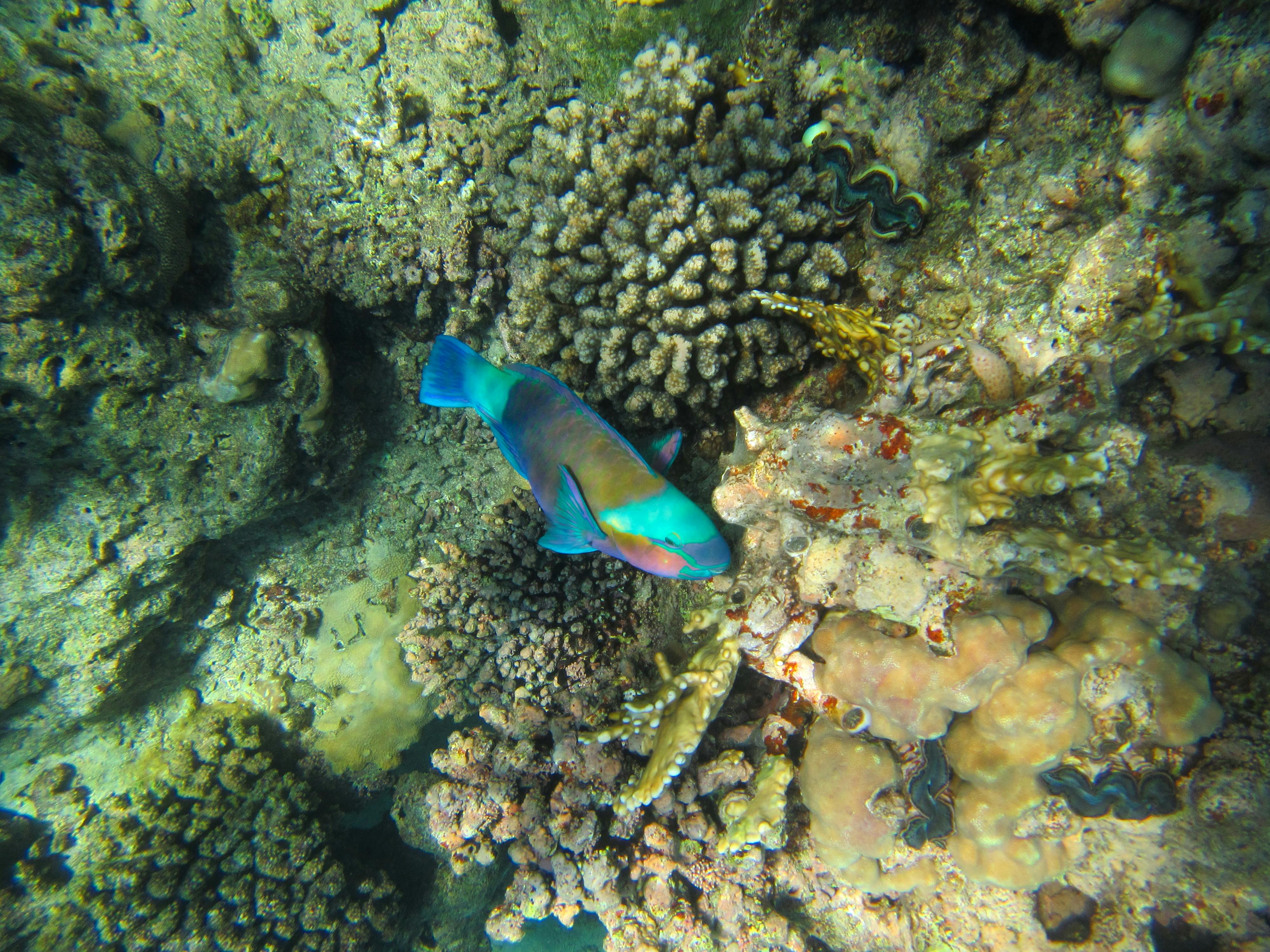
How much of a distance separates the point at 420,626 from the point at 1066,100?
5165 millimetres

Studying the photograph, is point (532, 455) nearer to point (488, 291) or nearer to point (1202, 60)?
point (488, 291)

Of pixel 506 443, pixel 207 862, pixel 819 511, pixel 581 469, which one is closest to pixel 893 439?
pixel 819 511

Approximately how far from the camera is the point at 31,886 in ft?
14.0

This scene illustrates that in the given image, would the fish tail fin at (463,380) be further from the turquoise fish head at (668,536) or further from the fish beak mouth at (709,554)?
the fish beak mouth at (709,554)

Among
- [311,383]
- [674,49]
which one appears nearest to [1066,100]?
[674,49]

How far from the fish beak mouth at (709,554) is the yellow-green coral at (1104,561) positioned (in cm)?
122

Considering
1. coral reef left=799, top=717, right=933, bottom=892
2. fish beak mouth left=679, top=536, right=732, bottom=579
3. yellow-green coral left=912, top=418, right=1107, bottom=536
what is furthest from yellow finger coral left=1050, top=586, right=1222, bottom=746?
fish beak mouth left=679, top=536, right=732, bottom=579

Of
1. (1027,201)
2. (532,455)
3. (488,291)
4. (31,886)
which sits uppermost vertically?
(1027,201)

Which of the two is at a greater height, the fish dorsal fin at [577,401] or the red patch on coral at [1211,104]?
the red patch on coral at [1211,104]

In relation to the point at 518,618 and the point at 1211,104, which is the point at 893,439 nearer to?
the point at 1211,104

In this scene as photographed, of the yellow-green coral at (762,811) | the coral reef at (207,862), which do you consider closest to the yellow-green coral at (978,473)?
the yellow-green coral at (762,811)

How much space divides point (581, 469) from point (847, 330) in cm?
157

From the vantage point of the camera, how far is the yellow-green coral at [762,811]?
2.97 m

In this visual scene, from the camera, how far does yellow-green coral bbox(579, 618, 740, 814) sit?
2.86m
